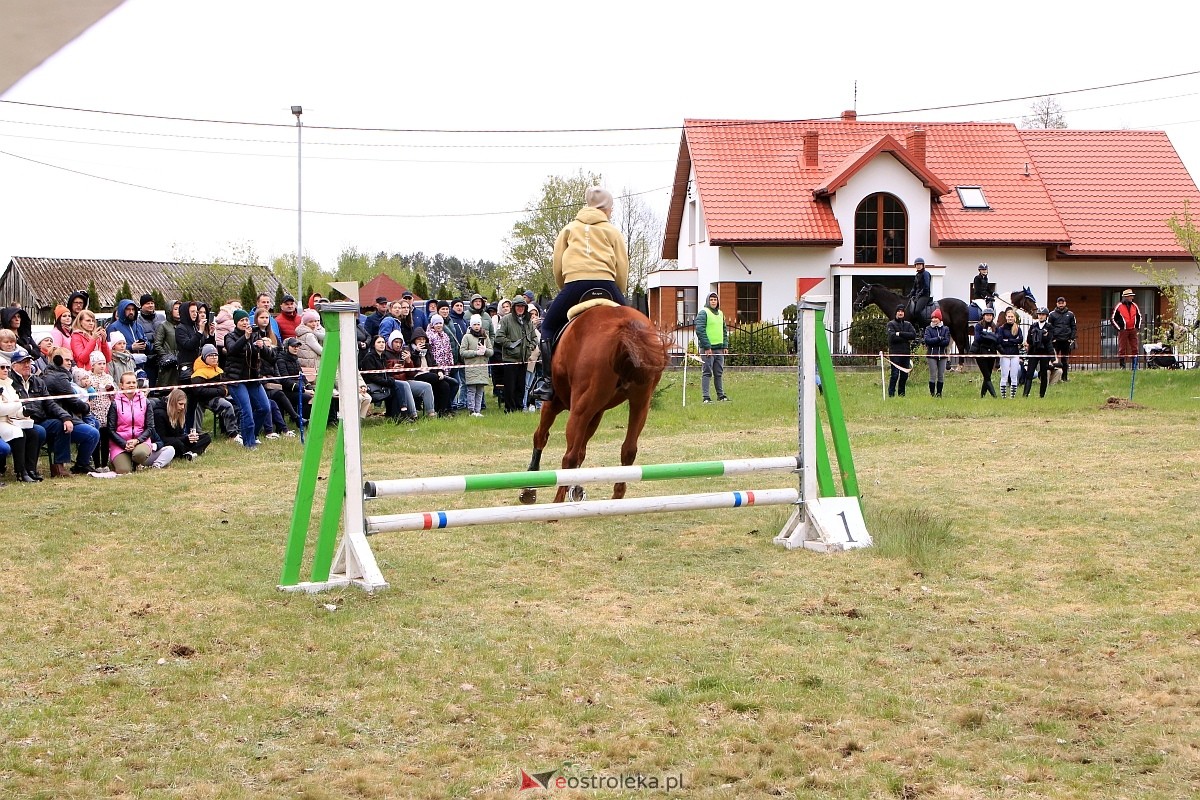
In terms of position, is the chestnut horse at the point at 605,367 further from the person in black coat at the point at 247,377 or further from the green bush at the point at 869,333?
the green bush at the point at 869,333

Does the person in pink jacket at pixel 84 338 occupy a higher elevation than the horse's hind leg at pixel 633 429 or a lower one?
higher

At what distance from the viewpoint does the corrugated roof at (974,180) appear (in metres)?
35.3

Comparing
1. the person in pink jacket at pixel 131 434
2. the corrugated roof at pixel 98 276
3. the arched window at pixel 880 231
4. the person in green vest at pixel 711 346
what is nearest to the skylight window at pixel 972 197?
the arched window at pixel 880 231

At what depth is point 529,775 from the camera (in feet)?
12.8

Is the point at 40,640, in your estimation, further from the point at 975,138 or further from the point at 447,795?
the point at 975,138

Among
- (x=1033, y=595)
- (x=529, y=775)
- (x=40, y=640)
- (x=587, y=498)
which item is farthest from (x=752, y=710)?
(x=587, y=498)

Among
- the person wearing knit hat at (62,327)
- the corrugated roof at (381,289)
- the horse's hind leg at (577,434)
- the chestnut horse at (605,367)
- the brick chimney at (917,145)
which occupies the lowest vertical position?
the horse's hind leg at (577,434)

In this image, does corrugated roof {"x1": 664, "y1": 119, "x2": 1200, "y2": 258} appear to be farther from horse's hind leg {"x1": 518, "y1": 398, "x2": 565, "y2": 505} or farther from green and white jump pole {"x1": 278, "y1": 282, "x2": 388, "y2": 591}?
green and white jump pole {"x1": 278, "y1": 282, "x2": 388, "y2": 591}

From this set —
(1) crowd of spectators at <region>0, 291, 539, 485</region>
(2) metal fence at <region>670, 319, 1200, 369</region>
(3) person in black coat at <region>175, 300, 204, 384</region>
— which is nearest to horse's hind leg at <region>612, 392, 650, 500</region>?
(1) crowd of spectators at <region>0, 291, 539, 485</region>

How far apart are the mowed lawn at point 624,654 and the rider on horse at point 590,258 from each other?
1801 mm

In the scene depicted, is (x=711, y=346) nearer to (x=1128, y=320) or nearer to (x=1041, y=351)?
(x=1041, y=351)

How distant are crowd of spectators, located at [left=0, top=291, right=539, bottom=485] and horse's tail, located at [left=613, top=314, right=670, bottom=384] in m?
3.22

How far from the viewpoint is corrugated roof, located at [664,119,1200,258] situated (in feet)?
116

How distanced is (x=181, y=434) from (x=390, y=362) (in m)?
4.05
